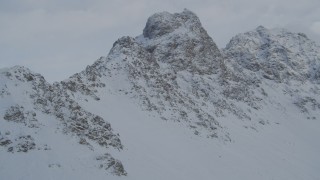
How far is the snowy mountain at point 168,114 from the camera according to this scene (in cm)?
3175

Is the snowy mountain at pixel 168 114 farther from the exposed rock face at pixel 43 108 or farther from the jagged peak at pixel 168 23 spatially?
the jagged peak at pixel 168 23

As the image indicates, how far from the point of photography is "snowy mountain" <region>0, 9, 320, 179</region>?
31750 millimetres

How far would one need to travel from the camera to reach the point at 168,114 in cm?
5228

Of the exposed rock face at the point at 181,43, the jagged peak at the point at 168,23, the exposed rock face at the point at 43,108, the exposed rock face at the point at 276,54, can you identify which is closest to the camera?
the exposed rock face at the point at 43,108

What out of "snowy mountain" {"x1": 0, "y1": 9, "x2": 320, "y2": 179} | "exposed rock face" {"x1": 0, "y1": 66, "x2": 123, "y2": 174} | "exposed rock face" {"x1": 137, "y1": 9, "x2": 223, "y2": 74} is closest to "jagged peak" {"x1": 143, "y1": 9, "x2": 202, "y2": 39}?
"exposed rock face" {"x1": 137, "y1": 9, "x2": 223, "y2": 74}

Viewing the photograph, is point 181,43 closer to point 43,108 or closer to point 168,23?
point 168,23

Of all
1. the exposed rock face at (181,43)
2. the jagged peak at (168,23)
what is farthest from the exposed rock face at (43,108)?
the jagged peak at (168,23)

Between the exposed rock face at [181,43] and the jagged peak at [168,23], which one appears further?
the jagged peak at [168,23]

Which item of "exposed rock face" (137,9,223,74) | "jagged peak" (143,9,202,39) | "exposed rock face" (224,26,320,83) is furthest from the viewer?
"exposed rock face" (224,26,320,83)

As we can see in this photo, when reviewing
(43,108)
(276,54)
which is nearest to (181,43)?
(276,54)

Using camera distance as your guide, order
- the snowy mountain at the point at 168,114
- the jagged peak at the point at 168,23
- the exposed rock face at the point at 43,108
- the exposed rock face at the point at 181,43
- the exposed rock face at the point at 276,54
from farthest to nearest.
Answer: the exposed rock face at the point at 276,54, the jagged peak at the point at 168,23, the exposed rock face at the point at 181,43, the exposed rock face at the point at 43,108, the snowy mountain at the point at 168,114

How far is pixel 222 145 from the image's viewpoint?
50.3 m

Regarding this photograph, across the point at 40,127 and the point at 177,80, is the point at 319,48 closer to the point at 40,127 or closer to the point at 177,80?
the point at 177,80

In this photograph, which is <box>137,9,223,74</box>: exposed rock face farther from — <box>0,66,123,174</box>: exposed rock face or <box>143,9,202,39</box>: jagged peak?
<box>0,66,123,174</box>: exposed rock face
